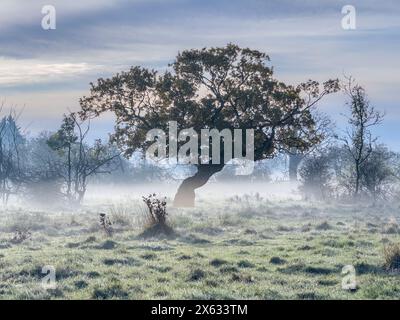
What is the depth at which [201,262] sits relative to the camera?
1378 cm

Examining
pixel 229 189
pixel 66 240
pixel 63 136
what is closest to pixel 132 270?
pixel 66 240

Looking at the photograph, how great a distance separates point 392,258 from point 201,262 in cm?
425

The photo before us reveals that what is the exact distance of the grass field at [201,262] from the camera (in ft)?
36.0

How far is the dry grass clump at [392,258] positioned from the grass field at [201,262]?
7.4 inches

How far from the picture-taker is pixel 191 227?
20.9 metres

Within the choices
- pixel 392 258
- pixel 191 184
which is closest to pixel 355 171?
pixel 191 184

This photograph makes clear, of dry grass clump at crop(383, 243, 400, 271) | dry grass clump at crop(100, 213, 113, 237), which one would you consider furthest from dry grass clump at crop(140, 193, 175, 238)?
dry grass clump at crop(383, 243, 400, 271)

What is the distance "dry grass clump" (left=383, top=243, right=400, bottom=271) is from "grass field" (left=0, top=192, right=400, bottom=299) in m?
0.19

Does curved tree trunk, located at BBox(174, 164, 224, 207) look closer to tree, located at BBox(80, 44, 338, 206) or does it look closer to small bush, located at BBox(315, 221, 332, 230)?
tree, located at BBox(80, 44, 338, 206)

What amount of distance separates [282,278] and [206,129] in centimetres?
2284

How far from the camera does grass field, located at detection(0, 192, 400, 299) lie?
1097cm

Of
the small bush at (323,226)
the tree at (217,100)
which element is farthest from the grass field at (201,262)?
the tree at (217,100)

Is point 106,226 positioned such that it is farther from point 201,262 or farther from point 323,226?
point 323,226

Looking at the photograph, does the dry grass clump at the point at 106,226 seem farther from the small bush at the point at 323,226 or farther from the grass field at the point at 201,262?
the small bush at the point at 323,226
